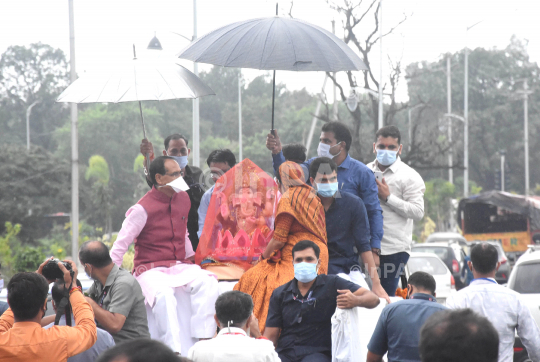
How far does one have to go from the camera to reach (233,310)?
4.29m

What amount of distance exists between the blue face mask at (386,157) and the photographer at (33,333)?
11.6 feet

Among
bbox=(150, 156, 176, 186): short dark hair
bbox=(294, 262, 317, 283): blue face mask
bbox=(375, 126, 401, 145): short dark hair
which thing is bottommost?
bbox=(294, 262, 317, 283): blue face mask

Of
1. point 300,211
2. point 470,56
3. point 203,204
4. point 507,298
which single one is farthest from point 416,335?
point 470,56

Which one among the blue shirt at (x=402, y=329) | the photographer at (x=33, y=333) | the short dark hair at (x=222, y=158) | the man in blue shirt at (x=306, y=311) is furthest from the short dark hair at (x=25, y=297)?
the short dark hair at (x=222, y=158)

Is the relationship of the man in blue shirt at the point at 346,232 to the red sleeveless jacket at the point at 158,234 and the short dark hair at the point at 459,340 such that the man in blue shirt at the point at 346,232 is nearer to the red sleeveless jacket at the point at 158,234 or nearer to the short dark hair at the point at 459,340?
the red sleeveless jacket at the point at 158,234

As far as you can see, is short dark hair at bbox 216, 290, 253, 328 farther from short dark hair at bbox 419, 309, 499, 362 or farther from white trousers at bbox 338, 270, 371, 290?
short dark hair at bbox 419, 309, 499, 362

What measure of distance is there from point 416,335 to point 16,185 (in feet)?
112

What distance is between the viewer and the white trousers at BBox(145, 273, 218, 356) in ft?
18.2

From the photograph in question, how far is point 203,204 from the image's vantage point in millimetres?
6535

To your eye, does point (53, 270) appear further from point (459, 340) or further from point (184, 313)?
point (459, 340)

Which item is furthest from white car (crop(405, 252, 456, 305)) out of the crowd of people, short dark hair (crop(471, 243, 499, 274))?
short dark hair (crop(471, 243, 499, 274))

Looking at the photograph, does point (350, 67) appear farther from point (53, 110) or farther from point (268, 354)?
point (53, 110)

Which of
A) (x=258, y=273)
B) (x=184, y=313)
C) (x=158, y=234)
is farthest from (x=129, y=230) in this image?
(x=258, y=273)

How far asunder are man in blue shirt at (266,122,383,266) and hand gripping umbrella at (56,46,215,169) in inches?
42.1
